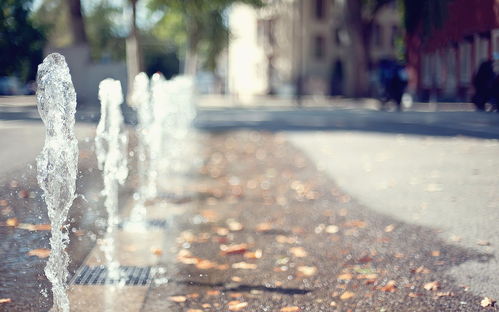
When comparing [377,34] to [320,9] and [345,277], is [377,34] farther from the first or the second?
[345,277]

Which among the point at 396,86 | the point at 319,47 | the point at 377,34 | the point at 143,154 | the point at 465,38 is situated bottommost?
the point at 143,154

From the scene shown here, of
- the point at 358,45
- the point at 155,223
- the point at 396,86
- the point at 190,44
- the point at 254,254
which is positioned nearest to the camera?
the point at 254,254

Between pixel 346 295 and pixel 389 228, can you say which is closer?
pixel 346 295

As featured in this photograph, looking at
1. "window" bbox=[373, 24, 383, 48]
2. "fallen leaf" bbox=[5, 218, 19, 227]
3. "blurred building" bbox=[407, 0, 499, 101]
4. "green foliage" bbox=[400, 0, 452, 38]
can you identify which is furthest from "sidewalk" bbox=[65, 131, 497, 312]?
"window" bbox=[373, 24, 383, 48]

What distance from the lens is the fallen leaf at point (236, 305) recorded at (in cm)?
459

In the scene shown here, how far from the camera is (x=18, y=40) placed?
30.5ft

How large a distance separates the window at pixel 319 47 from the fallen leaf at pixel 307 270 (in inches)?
2024

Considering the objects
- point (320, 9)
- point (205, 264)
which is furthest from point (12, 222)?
point (320, 9)

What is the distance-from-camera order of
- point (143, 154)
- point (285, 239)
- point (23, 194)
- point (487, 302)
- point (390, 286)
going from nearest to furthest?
point (487, 302), point (390, 286), point (285, 239), point (23, 194), point (143, 154)

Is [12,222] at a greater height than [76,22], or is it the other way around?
[76,22]

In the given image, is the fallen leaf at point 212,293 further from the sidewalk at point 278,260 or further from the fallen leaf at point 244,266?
the fallen leaf at point 244,266

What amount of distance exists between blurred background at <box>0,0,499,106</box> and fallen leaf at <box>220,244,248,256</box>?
346 cm

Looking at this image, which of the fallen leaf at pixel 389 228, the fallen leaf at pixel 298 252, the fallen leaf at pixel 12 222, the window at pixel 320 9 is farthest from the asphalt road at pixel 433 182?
the window at pixel 320 9

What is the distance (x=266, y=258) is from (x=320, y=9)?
52286mm
